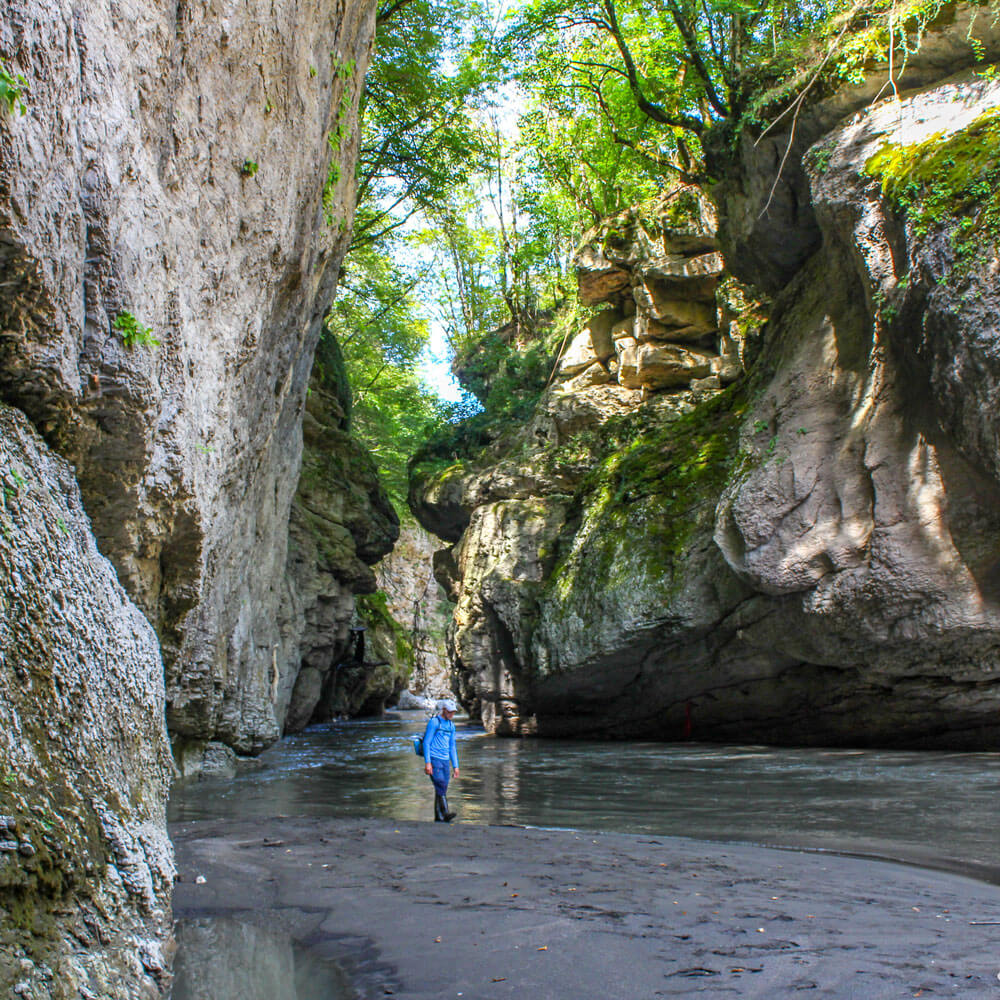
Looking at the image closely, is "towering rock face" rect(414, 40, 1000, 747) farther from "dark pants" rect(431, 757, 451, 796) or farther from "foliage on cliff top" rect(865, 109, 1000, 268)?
"dark pants" rect(431, 757, 451, 796)

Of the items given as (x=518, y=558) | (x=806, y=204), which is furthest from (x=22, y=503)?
(x=518, y=558)

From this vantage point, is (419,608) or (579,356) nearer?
(579,356)

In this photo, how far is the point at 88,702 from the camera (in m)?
3.49

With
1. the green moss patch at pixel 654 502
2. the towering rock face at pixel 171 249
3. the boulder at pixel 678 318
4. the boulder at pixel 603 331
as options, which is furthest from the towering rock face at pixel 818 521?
the towering rock face at pixel 171 249

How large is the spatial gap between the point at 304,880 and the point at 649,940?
2.61 meters

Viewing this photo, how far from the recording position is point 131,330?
14.8ft

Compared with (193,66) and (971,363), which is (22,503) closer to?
(193,66)

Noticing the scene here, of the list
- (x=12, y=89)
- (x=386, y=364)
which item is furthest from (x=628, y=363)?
(x=12, y=89)

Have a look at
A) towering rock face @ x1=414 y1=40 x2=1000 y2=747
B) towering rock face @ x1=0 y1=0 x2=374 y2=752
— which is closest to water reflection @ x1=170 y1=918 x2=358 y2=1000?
towering rock face @ x1=0 y1=0 x2=374 y2=752

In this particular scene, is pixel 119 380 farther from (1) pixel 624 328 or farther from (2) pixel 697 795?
(1) pixel 624 328

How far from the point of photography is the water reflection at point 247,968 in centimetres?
340

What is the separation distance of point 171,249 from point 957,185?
34.8ft

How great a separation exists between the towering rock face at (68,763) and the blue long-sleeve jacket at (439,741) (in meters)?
4.34

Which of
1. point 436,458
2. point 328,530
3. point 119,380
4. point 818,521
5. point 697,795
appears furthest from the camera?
point 436,458
